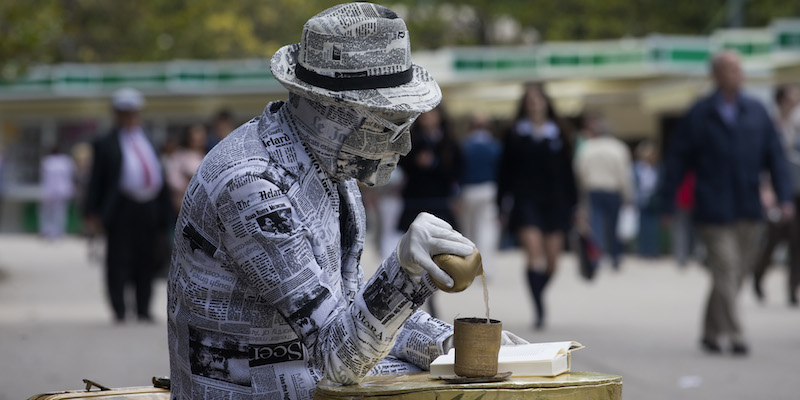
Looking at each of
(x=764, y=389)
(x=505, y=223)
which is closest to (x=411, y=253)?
(x=764, y=389)

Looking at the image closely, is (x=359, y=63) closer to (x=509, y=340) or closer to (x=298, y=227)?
(x=298, y=227)

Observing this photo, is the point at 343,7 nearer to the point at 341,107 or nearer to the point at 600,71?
the point at 341,107

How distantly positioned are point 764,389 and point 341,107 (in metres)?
5.22

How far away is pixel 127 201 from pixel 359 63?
8496 millimetres

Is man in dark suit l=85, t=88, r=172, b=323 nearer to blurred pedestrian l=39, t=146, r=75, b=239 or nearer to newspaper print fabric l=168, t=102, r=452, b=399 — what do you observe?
newspaper print fabric l=168, t=102, r=452, b=399

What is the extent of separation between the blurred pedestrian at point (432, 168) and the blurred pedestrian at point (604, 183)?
6.62 m

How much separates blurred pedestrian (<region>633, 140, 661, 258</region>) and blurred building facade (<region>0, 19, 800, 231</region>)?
3126 millimetres

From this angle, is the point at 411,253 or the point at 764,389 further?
the point at 764,389

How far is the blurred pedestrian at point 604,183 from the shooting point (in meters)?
16.8

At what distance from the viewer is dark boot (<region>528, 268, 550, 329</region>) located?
10.0m

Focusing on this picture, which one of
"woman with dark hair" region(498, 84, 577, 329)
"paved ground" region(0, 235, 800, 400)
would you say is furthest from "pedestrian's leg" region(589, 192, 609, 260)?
"woman with dark hair" region(498, 84, 577, 329)

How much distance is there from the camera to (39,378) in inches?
303

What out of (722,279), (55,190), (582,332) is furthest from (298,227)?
(55,190)

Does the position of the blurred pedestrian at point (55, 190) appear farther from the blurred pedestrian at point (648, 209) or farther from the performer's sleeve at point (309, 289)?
the performer's sleeve at point (309, 289)
